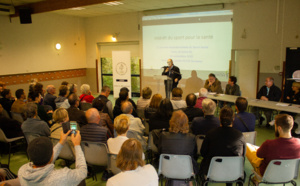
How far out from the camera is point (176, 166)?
260 centimetres

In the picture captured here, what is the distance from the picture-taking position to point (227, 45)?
25.4ft

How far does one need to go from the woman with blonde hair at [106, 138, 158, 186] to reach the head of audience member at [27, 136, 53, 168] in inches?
19.3

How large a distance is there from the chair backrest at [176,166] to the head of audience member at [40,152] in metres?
1.24

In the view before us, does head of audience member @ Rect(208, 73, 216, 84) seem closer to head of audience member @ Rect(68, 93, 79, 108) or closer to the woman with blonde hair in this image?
head of audience member @ Rect(68, 93, 79, 108)

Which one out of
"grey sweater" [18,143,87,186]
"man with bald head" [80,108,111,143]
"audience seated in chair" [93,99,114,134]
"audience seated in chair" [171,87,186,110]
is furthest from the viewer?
"audience seated in chair" [171,87,186,110]

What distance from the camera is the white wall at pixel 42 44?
824cm

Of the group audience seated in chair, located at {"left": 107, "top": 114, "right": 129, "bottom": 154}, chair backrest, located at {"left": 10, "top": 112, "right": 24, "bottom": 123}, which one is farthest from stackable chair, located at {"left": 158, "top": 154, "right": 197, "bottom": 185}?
chair backrest, located at {"left": 10, "top": 112, "right": 24, "bottom": 123}

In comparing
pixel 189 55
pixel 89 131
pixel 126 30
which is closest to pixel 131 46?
pixel 126 30

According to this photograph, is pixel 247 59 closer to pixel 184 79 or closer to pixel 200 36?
pixel 200 36

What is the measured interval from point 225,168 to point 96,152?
1.56 metres

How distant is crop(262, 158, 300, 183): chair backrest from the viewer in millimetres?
2455

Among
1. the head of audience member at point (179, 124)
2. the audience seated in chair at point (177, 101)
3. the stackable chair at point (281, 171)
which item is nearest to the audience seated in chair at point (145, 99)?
the audience seated in chair at point (177, 101)

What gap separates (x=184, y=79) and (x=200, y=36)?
1.65m

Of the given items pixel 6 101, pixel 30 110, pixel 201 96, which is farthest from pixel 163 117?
pixel 6 101
